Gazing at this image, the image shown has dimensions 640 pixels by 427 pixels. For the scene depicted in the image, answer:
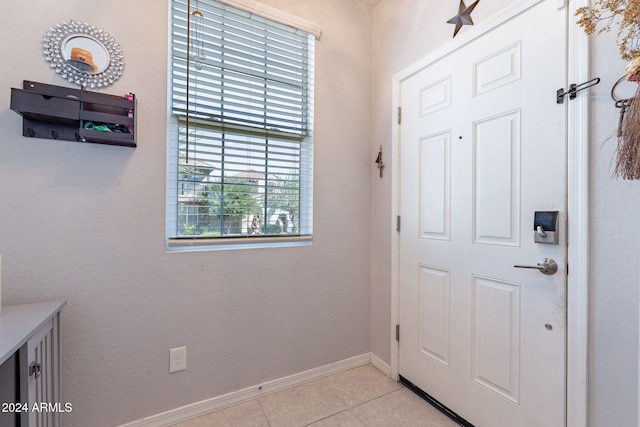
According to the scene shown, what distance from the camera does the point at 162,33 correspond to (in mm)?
1538

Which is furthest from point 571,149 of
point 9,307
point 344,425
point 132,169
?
point 9,307

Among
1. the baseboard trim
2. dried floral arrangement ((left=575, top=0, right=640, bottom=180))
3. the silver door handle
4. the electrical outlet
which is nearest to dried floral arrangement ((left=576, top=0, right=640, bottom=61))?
dried floral arrangement ((left=575, top=0, right=640, bottom=180))

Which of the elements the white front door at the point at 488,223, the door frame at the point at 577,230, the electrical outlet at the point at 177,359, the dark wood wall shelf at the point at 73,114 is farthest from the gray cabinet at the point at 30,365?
the door frame at the point at 577,230

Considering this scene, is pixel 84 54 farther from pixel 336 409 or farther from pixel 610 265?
pixel 610 265

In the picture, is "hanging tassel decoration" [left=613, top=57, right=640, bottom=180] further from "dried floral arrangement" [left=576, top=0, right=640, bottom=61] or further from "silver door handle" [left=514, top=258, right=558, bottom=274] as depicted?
"silver door handle" [left=514, top=258, right=558, bottom=274]

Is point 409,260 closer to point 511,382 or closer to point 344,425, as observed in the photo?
point 511,382

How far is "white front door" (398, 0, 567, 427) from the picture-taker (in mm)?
1220

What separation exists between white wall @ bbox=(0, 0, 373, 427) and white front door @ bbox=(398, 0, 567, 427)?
1.92 ft

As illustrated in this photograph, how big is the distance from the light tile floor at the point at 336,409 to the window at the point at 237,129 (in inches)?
38.5

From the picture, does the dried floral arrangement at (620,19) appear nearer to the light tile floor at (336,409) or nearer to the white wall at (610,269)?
Result: the white wall at (610,269)

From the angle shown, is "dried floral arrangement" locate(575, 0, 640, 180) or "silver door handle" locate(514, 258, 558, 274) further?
"silver door handle" locate(514, 258, 558, 274)

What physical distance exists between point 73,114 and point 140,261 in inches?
29.4

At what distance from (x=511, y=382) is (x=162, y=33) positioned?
2.50m

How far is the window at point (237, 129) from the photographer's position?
5.29ft
